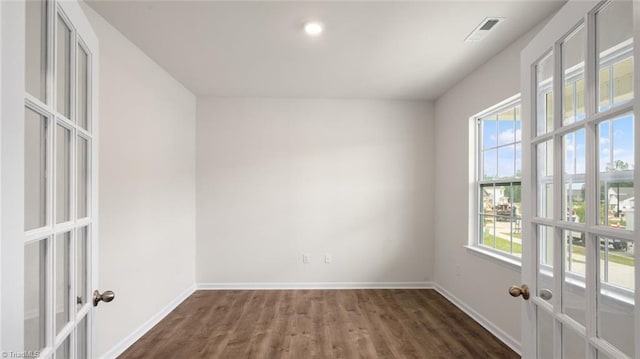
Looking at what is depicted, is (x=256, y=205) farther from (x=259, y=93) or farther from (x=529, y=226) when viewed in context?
(x=529, y=226)

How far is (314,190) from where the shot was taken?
4.18 metres

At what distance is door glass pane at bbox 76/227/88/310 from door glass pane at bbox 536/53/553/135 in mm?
1740

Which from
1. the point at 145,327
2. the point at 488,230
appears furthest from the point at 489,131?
the point at 145,327

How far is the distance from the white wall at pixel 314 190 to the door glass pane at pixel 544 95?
9.86ft

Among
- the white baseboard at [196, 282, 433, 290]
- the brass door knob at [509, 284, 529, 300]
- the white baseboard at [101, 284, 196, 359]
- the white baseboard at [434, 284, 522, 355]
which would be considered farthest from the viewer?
the white baseboard at [196, 282, 433, 290]

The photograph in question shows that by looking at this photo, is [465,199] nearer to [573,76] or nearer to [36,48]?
[573,76]

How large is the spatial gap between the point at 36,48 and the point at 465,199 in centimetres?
350

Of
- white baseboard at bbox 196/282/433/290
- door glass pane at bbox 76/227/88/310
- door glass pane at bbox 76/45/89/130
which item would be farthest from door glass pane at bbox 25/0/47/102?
white baseboard at bbox 196/282/433/290

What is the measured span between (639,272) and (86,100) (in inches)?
68.9

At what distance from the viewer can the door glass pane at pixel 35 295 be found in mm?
769

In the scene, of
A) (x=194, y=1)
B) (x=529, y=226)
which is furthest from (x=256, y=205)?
(x=529, y=226)

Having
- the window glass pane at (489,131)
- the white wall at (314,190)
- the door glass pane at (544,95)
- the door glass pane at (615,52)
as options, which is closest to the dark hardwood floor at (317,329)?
the white wall at (314,190)

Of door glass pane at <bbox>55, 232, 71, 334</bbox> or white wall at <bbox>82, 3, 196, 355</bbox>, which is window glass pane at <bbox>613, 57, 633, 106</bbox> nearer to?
door glass pane at <bbox>55, 232, 71, 334</bbox>

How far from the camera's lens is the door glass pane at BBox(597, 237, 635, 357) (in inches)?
31.3
